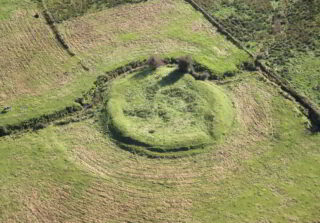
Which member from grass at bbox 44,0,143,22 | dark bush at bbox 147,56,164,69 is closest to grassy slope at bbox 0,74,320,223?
dark bush at bbox 147,56,164,69

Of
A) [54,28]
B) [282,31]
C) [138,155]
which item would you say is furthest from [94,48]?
[282,31]

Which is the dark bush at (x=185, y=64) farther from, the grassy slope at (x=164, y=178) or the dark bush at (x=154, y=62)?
the grassy slope at (x=164, y=178)

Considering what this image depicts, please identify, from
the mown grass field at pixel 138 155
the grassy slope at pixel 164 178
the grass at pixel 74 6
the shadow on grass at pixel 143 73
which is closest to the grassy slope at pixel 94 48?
the mown grass field at pixel 138 155

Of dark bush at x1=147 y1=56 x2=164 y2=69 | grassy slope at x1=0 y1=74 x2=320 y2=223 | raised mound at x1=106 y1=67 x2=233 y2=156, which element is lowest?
grassy slope at x1=0 y1=74 x2=320 y2=223

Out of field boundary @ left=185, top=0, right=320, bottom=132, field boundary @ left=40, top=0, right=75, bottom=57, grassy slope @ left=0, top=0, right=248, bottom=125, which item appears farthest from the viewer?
field boundary @ left=40, top=0, right=75, bottom=57

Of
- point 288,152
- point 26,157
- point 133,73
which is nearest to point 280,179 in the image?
point 288,152

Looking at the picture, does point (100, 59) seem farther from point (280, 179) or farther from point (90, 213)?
point (280, 179)

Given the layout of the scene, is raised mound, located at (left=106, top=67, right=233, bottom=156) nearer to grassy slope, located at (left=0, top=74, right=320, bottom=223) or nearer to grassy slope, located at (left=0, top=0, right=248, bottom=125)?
grassy slope, located at (left=0, top=74, right=320, bottom=223)
